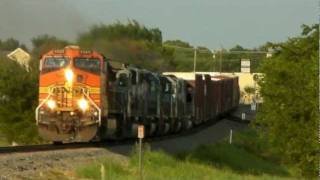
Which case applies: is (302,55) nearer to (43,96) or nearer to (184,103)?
(43,96)

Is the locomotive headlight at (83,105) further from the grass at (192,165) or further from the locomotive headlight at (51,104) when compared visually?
the grass at (192,165)

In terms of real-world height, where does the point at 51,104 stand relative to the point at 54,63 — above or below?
below

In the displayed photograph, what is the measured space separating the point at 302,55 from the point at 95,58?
24.2 ft

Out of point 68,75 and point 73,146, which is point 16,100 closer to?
point 68,75

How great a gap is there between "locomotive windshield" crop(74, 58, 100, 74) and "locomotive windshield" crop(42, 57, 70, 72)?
37 cm

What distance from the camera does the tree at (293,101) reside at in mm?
21297

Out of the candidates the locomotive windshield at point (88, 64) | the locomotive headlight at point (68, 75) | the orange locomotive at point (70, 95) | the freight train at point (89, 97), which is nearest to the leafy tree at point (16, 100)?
the freight train at point (89, 97)

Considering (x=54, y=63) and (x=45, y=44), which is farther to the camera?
(x=45, y=44)

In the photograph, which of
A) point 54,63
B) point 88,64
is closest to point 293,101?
point 88,64

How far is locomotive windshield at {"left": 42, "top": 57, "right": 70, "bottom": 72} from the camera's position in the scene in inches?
1018

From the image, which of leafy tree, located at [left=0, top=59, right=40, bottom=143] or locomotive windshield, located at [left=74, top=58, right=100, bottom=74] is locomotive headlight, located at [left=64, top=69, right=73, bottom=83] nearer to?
locomotive windshield, located at [left=74, top=58, right=100, bottom=74]

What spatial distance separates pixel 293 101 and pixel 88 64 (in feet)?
25.1

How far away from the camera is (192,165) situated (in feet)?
79.9

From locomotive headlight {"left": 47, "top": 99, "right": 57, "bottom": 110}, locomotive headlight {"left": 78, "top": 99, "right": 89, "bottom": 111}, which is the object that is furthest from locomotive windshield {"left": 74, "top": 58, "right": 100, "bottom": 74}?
locomotive headlight {"left": 47, "top": 99, "right": 57, "bottom": 110}
